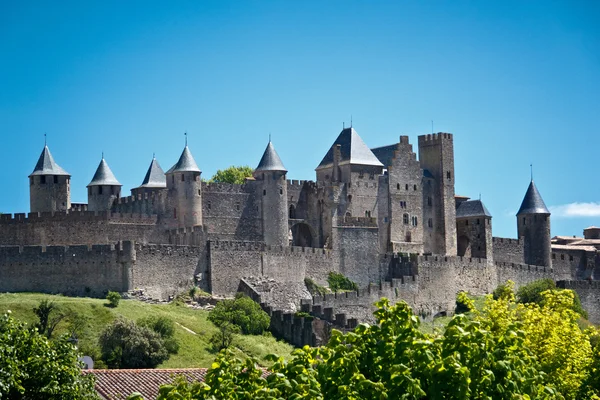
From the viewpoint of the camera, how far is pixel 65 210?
7144 centimetres

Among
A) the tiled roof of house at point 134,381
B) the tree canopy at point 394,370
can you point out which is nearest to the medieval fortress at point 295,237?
the tiled roof of house at point 134,381

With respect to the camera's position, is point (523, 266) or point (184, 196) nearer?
point (184, 196)

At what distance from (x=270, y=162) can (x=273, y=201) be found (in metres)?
2.63

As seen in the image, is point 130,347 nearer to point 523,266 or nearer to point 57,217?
point 57,217

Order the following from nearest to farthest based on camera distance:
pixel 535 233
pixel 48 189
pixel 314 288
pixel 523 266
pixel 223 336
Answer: pixel 223 336 → pixel 314 288 → pixel 48 189 → pixel 523 266 → pixel 535 233

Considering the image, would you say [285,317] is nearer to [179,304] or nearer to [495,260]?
[179,304]

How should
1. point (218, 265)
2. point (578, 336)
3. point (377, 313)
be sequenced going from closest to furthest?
point (377, 313)
point (578, 336)
point (218, 265)

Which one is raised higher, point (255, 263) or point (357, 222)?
point (357, 222)

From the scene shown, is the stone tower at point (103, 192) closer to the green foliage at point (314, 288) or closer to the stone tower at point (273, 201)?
the stone tower at point (273, 201)

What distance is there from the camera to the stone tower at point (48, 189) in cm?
7206

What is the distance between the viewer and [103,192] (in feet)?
246

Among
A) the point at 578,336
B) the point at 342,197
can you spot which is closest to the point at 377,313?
the point at 578,336

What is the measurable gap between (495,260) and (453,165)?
7703mm

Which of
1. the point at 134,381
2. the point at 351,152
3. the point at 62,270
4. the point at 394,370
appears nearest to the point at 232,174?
the point at 351,152
